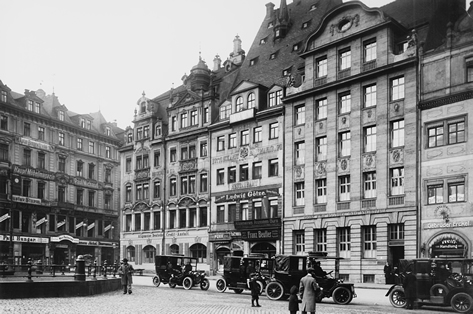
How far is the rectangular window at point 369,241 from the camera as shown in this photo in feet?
134

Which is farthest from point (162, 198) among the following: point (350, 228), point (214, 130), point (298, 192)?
point (350, 228)

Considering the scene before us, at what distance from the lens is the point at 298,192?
4641 cm

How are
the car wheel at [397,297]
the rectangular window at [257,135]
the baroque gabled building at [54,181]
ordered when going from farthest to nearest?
the baroque gabled building at [54,181] → the rectangular window at [257,135] → the car wheel at [397,297]

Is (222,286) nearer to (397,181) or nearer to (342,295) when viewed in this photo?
(342,295)

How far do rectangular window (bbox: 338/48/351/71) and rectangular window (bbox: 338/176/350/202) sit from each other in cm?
769

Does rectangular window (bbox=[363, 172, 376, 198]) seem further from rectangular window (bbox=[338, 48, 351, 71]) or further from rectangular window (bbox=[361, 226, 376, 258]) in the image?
rectangular window (bbox=[338, 48, 351, 71])

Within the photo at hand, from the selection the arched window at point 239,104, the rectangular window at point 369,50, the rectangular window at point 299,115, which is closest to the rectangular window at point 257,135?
the arched window at point 239,104

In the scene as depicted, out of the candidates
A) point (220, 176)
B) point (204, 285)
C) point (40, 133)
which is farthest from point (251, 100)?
point (40, 133)

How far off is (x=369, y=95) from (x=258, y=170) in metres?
12.0

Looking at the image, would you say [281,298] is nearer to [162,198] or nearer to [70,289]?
[70,289]

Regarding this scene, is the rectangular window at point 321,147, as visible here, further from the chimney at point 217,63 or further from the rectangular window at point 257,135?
the chimney at point 217,63

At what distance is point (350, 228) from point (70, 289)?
71.1 ft

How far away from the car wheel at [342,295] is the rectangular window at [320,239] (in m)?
17.0

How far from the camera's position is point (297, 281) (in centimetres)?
2845
